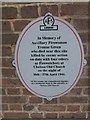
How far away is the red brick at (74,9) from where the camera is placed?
6.63 feet

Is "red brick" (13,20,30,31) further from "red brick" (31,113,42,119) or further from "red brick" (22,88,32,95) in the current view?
"red brick" (31,113,42,119)

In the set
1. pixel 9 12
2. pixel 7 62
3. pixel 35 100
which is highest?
pixel 9 12

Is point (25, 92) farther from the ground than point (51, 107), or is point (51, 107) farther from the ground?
point (25, 92)

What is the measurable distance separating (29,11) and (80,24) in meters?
0.36

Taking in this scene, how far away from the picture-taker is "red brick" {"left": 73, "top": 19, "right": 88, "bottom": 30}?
2057 mm

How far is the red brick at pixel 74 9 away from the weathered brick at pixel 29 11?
185mm

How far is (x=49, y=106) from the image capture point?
232cm

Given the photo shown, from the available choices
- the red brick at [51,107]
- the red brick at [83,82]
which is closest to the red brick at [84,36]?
the red brick at [83,82]

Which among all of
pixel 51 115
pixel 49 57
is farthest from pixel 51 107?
pixel 49 57

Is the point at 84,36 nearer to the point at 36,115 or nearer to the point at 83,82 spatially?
the point at 83,82

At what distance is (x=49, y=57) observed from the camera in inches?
85.0

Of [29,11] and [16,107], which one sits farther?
[16,107]

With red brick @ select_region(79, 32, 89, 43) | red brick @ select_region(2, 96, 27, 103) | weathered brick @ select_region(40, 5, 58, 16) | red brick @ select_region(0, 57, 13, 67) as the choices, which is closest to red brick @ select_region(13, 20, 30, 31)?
weathered brick @ select_region(40, 5, 58, 16)

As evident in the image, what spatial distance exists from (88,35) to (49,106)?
0.64m
